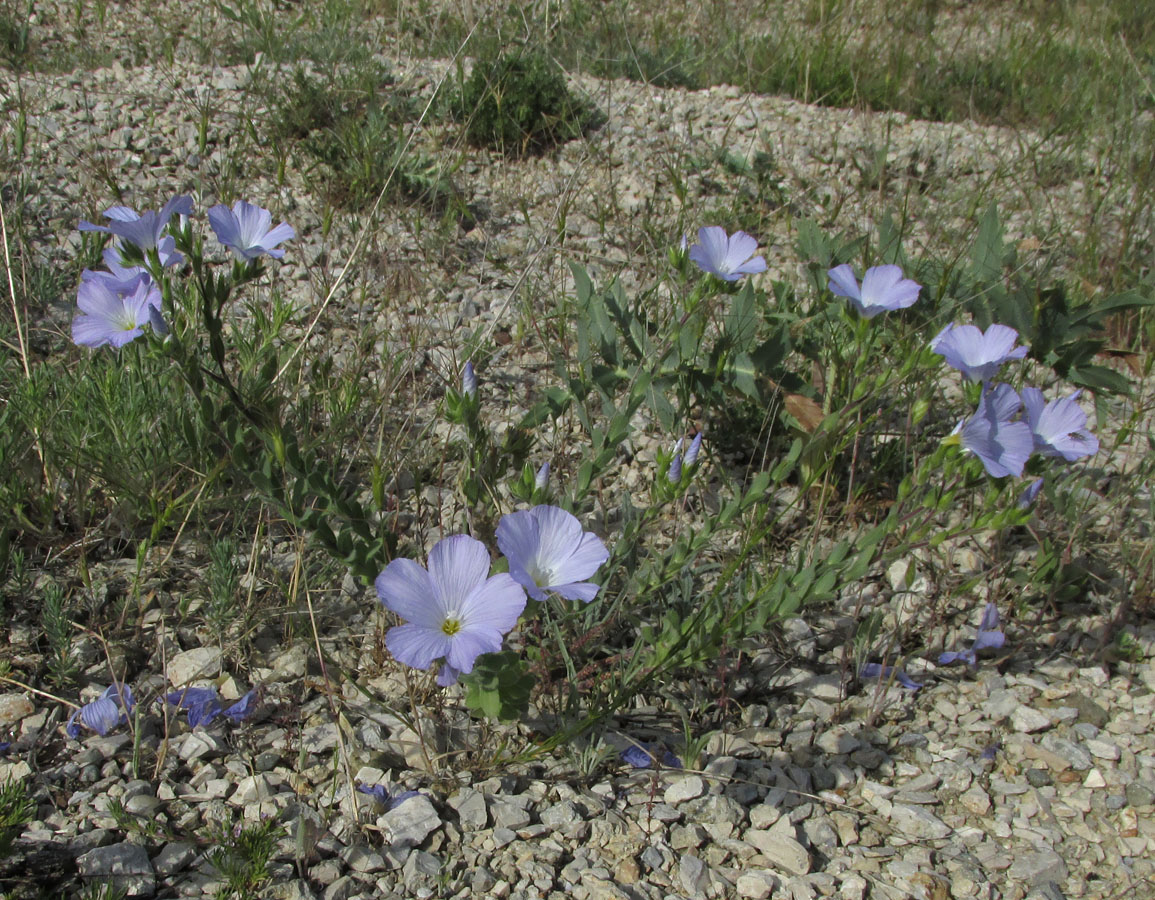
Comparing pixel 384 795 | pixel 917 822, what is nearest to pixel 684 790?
pixel 917 822

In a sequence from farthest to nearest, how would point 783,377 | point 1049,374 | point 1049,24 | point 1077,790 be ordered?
point 1049,24 → point 1049,374 → point 783,377 → point 1077,790

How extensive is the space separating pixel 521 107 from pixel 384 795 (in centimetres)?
305

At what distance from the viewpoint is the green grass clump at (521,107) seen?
3.85 meters

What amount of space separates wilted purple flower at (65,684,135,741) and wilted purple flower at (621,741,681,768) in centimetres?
99

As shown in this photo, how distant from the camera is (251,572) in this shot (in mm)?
2018

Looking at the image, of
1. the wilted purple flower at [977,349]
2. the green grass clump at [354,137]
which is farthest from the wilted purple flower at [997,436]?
the green grass clump at [354,137]

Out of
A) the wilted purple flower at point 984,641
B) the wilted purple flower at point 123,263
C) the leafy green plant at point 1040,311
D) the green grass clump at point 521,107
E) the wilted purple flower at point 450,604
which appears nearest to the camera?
the wilted purple flower at point 450,604

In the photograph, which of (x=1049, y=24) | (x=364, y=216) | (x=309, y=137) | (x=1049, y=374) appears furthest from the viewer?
(x=1049, y=24)

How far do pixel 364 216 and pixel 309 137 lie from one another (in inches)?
22.8

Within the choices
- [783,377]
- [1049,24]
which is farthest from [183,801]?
[1049,24]

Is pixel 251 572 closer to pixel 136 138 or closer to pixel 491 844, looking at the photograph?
pixel 491 844

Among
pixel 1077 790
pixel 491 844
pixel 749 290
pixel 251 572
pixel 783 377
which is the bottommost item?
pixel 1077 790

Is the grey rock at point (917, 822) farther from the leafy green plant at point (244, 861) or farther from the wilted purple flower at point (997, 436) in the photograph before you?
the leafy green plant at point (244, 861)

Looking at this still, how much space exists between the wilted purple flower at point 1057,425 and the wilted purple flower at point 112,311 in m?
1.74
